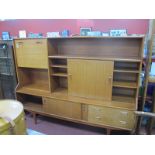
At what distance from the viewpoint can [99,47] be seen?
7.35 ft

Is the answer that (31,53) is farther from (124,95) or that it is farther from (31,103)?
(124,95)

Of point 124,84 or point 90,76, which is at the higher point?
point 90,76

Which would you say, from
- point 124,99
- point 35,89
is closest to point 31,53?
point 35,89

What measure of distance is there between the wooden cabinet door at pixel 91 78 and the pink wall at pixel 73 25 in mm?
1658

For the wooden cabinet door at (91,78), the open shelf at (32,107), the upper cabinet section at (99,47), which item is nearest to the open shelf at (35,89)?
the open shelf at (32,107)

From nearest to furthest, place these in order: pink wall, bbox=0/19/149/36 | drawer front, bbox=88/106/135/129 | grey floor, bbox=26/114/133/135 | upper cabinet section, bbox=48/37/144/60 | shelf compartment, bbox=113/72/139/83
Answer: drawer front, bbox=88/106/135/129 → upper cabinet section, bbox=48/37/144/60 → shelf compartment, bbox=113/72/139/83 → grey floor, bbox=26/114/133/135 → pink wall, bbox=0/19/149/36

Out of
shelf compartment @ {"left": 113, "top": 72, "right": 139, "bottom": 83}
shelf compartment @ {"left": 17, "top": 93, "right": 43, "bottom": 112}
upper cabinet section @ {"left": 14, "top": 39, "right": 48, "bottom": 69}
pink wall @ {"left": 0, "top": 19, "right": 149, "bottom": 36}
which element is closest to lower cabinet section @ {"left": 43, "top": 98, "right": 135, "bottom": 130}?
shelf compartment @ {"left": 17, "top": 93, "right": 43, "bottom": 112}

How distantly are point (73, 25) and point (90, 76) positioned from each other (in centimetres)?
227

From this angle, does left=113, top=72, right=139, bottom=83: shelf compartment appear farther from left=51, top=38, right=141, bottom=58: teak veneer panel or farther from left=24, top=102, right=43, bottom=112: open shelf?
left=24, top=102, right=43, bottom=112: open shelf

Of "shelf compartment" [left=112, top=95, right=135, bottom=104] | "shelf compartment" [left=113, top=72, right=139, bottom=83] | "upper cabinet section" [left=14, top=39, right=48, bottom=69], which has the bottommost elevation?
"shelf compartment" [left=112, top=95, right=135, bottom=104]

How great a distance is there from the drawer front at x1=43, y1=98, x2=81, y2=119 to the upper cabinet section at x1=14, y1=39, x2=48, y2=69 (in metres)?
0.63

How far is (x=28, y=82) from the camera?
9.49 feet

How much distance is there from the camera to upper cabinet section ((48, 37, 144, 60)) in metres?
2.06
